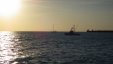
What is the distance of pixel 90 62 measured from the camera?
A: 179ft

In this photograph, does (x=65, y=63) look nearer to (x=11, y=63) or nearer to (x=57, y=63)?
(x=57, y=63)

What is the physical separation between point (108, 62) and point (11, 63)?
18.3m

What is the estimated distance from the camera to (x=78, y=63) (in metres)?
53.0

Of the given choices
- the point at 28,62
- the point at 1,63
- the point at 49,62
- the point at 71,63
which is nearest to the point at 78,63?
the point at 71,63

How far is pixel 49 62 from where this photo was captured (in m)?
53.7

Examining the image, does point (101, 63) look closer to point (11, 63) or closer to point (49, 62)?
point (49, 62)

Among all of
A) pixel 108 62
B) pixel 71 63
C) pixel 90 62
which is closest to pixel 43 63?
pixel 71 63

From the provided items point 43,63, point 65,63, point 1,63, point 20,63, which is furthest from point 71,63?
point 1,63

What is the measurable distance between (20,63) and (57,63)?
22.1 feet

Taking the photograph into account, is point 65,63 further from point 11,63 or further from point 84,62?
point 11,63

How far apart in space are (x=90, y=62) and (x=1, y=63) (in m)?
16.6

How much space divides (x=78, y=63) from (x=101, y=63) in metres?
4.41

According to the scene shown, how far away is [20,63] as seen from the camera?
5231cm

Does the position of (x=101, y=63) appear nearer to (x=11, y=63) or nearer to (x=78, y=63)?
(x=78, y=63)
